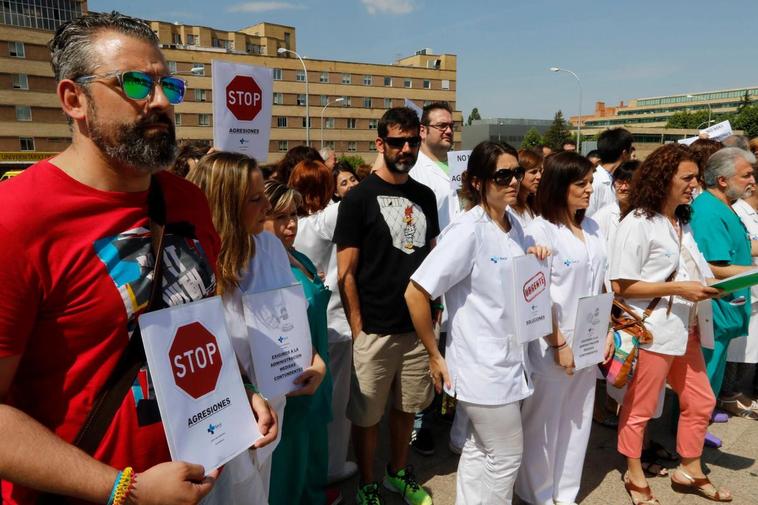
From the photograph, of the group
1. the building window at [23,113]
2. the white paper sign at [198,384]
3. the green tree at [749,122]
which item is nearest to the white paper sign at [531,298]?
the white paper sign at [198,384]

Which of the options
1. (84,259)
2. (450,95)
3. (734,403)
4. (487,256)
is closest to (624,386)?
(487,256)

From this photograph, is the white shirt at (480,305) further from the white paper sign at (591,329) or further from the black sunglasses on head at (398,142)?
the black sunglasses on head at (398,142)

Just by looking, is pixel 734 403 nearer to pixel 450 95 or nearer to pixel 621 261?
pixel 621 261

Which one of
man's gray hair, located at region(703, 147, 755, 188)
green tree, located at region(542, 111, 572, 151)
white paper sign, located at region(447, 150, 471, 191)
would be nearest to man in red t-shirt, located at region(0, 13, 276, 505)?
white paper sign, located at region(447, 150, 471, 191)

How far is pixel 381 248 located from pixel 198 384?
1.89 metres

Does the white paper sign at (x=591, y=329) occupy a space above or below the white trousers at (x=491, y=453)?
above

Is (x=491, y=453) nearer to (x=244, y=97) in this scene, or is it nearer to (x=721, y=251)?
(x=721, y=251)

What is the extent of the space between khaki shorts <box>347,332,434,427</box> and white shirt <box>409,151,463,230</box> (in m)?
1.39

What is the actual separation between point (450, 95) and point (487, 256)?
275 feet

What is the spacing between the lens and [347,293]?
321 centimetres

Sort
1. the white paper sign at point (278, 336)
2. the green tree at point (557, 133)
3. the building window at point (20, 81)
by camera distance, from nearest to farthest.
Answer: the white paper sign at point (278, 336), the building window at point (20, 81), the green tree at point (557, 133)

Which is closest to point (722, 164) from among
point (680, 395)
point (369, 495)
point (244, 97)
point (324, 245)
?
point (680, 395)

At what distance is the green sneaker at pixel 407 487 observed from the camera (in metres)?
3.24

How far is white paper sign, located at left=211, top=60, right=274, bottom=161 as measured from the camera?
162 inches
